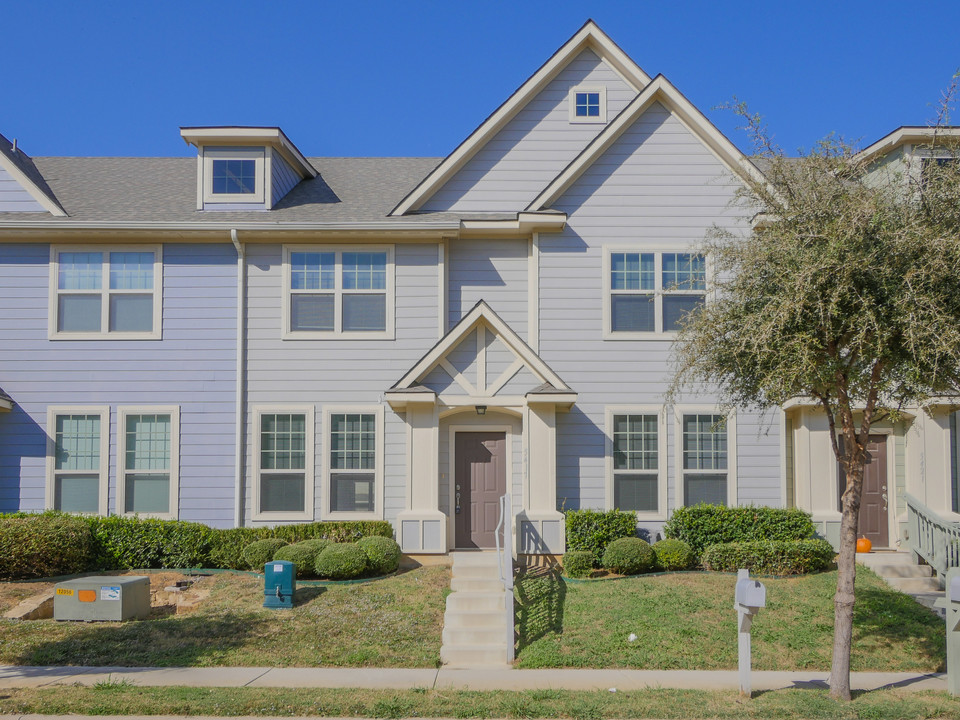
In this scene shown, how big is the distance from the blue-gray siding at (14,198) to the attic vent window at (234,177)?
321 cm

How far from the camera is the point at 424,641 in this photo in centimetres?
1159

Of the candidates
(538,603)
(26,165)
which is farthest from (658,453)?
(26,165)

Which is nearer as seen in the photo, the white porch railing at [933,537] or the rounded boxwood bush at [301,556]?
the white porch railing at [933,537]

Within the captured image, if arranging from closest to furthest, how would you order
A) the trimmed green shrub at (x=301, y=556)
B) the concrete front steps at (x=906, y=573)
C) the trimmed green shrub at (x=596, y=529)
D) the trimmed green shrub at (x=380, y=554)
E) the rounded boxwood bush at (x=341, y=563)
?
the concrete front steps at (x=906, y=573), the rounded boxwood bush at (x=341, y=563), the trimmed green shrub at (x=301, y=556), the trimmed green shrub at (x=380, y=554), the trimmed green shrub at (x=596, y=529)

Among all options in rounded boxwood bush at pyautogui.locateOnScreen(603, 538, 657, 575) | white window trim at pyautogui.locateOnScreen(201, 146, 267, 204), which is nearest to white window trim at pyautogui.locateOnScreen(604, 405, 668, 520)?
rounded boxwood bush at pyautogui.locateOnScreen(603, 538, 657, 575)

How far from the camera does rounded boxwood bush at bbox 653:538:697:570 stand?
567 inches

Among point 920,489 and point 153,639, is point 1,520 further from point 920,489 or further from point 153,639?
point 920,489

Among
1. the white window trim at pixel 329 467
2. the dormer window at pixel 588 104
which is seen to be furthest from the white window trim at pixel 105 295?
the dormer window at pixel 588 104

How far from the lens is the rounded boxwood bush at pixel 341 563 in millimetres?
13695

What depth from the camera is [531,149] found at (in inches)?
672

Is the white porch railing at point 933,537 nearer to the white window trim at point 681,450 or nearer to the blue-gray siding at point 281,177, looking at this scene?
the white window trim at point 681,450

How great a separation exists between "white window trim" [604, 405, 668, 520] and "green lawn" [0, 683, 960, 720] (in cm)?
620

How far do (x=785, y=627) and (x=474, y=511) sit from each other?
594 centimetres

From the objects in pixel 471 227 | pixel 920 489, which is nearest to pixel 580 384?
pixel 471 227
